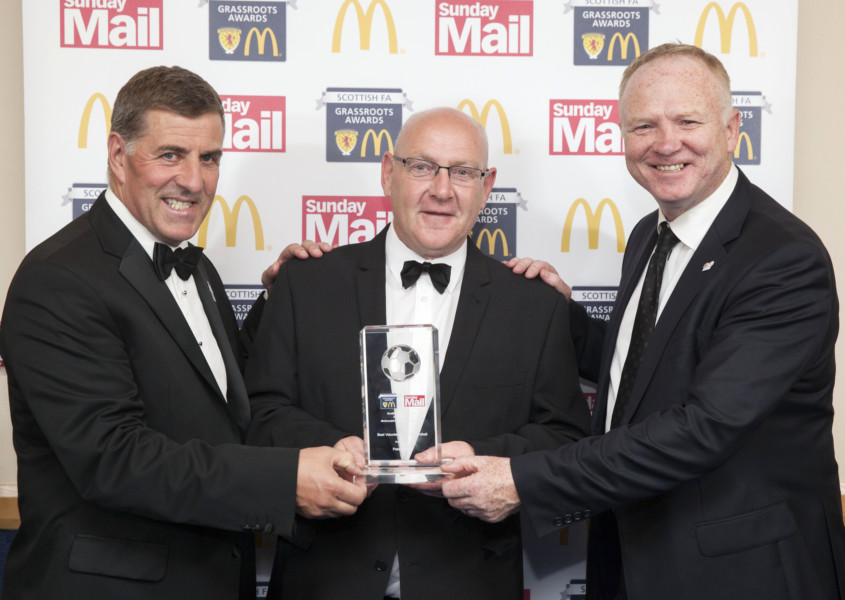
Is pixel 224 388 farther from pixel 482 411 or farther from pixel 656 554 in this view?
pixel 656 554

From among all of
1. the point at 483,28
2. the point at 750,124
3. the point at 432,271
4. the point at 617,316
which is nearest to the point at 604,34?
the point at 483,28

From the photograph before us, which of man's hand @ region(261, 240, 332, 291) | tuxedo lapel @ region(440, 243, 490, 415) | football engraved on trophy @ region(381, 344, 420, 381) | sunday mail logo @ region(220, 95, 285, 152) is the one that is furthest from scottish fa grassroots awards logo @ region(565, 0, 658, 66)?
football engraved on trophy @ region(381, 344, 420, 381)

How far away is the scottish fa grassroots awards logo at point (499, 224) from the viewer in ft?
10.9

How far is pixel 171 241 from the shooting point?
2469mm

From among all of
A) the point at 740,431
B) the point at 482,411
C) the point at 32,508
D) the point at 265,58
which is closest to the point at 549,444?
the point at 482,411

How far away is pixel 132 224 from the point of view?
2.39 meters

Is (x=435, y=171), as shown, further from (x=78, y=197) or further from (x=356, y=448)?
(x=78, y=197)

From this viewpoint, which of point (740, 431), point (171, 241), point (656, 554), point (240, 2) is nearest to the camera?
point (740, 431)

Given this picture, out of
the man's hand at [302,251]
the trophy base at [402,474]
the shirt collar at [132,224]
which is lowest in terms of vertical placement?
the trophy base at [402,474]

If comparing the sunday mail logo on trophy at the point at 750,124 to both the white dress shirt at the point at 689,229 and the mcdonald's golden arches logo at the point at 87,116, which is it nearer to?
the white dress shirt at the point at 689,229

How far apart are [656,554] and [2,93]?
3091mm

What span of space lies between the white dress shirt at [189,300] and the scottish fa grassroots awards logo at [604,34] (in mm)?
1820

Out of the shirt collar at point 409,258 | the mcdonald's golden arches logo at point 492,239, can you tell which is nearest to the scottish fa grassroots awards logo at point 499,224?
the mcdonald's golden arches logo at point 492,239

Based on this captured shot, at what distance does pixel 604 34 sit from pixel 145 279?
6.91ft
